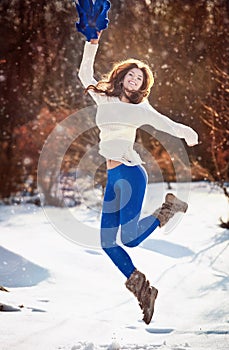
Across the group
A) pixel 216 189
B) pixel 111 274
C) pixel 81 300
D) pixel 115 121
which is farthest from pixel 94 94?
pixel 216 189

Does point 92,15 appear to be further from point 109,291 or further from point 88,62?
point 109,291

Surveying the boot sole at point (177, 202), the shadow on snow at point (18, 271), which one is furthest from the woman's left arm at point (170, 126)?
the shadow on snow at point (18, 271)

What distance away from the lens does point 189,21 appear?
8641mm

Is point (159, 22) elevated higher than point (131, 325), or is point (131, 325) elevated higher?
point (159, 22)

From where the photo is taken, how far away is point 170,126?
9.15ft

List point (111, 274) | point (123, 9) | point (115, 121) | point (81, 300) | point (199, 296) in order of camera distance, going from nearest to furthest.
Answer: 1. point (115, 121)
2. point (81, 300)
3. point (199, 296)
4. point (111, 274)
5. point (123, 9)

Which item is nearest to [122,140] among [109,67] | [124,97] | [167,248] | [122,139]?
[122,139]

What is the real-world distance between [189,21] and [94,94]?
6152mm

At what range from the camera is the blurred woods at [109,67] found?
21.0 feet

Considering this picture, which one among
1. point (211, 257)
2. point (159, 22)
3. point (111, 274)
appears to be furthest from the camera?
point (159, 22)

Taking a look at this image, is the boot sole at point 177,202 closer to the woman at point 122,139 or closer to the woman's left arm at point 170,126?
the woman at point 122,139

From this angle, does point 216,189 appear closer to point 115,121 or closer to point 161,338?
point 161,338

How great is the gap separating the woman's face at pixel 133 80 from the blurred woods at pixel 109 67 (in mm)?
2667

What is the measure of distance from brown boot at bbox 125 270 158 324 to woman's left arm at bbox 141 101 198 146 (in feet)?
2.50
